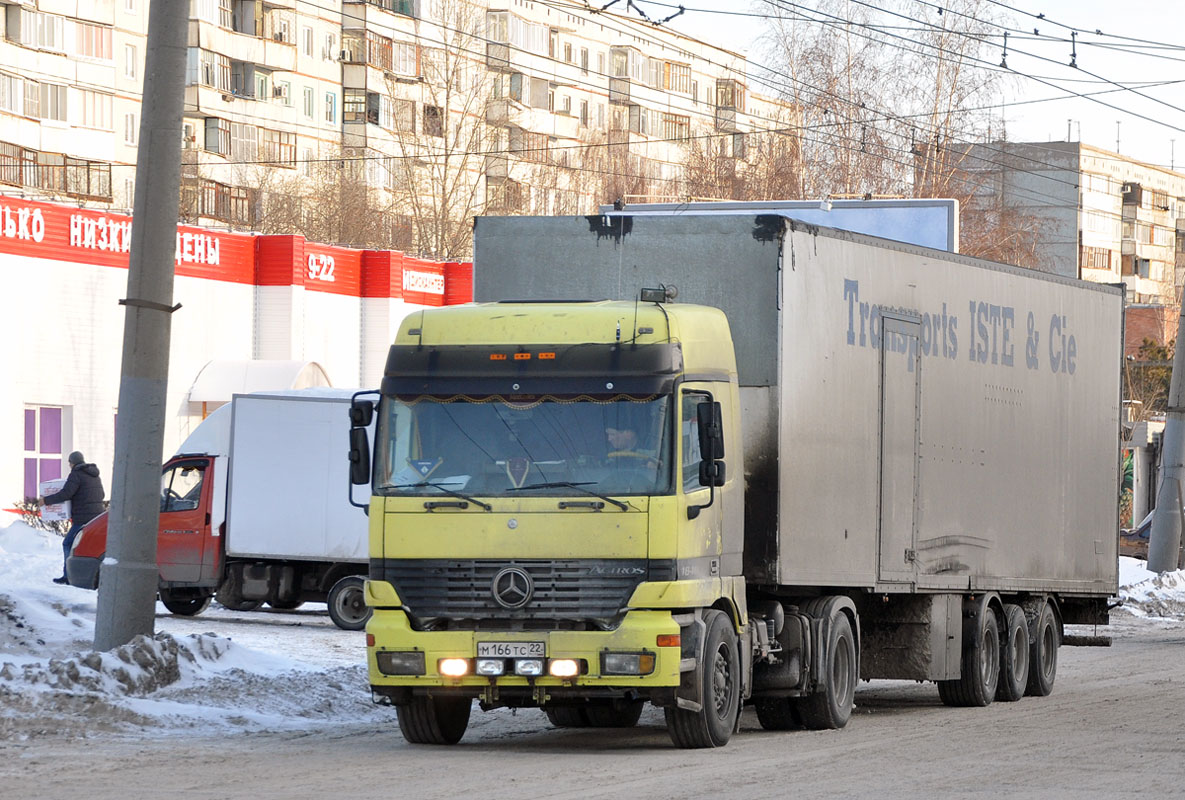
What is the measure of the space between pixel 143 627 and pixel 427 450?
362 cm

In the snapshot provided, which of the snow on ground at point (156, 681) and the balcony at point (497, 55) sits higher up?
the balcony at point (497, 55)

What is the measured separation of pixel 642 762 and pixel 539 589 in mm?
1146

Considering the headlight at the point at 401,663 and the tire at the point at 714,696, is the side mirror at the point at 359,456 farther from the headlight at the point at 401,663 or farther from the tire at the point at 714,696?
the tire at the point at 714,696

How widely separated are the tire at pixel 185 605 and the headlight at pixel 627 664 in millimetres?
13347

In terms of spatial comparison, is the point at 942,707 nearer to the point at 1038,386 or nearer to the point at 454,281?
the point at 1038,386

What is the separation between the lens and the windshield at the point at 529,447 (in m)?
12.1

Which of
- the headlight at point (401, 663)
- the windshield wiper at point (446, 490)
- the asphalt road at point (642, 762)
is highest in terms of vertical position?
the windshield wiper at point (446, 490)

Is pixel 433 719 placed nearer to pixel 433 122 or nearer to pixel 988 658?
pixel 988 658

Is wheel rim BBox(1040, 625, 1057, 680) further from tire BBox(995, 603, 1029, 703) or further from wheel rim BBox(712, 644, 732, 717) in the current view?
wheel rim BBox(712, 644, 732, 717)

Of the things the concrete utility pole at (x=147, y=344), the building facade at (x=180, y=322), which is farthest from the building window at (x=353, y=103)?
the concrete utility pole at (x=147, y=344)

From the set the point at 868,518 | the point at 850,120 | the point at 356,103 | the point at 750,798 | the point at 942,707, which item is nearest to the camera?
the point at 750,798

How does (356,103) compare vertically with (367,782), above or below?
above

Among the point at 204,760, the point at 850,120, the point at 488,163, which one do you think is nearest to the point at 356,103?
the point at 488,163

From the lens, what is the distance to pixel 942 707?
16.9 m
